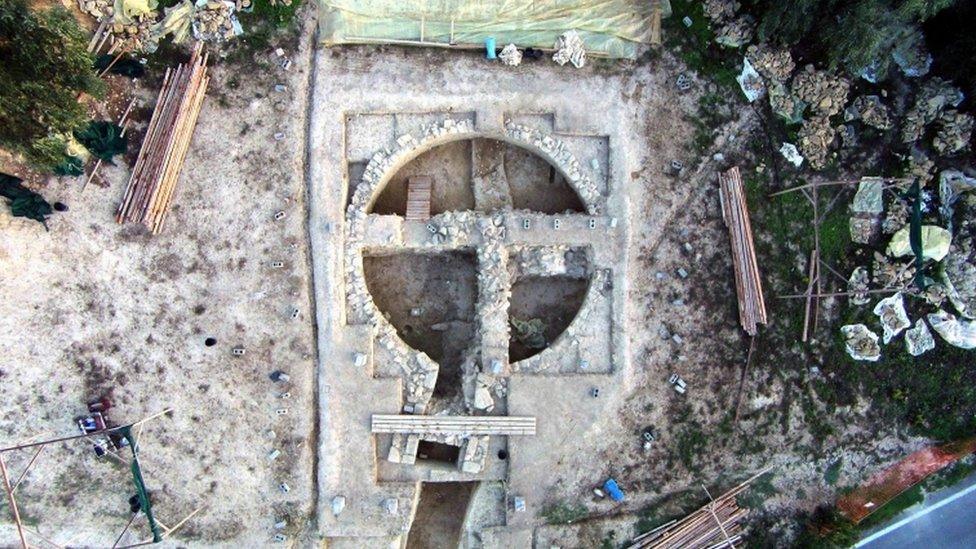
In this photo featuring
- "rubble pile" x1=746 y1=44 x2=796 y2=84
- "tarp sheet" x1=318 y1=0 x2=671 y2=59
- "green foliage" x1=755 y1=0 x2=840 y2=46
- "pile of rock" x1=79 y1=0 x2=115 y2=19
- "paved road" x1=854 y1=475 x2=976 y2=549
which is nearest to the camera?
"green foliage" x1=755 y1=0 x2=840 y2=46

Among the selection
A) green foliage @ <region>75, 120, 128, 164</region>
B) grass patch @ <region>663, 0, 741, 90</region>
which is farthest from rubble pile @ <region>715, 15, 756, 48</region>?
green foliage @ <region>75, 120, 128, 164</region>

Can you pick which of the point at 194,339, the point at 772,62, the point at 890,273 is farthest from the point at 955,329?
the point at 194,339

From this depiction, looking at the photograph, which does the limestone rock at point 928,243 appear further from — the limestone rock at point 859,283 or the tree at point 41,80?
the tree at point 41,80

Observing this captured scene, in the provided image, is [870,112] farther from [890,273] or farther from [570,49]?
[570,49]

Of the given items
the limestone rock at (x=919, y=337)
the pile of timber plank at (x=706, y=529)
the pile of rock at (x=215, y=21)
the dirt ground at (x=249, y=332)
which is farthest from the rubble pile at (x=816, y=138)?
the pile of rock at (x=215, y=21)

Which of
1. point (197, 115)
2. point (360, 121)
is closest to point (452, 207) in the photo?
point (360, 121)

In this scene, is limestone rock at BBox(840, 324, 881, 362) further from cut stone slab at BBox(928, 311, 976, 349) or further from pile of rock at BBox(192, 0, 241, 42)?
pile of rock at BBox(192, 0, 241, 42)

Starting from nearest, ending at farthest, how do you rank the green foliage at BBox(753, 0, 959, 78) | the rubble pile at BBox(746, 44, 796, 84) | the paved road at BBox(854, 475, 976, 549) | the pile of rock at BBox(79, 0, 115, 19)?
the green foliage at BBox(753, 0, 959, 78) < the pile of rock at BBox(79, 0, 115, 19) < the rubble pile at BBox(746, 44, 796, 84) < the paved road at BBox(854, 475, 976, 549)

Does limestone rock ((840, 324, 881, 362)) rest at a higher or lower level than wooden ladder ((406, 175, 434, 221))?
lower
